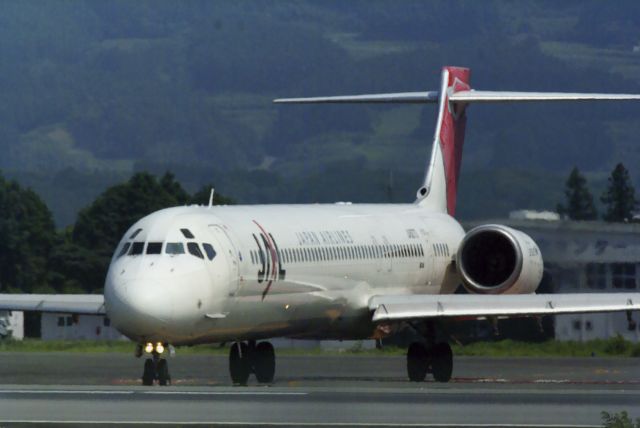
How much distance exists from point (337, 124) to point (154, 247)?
110470mm

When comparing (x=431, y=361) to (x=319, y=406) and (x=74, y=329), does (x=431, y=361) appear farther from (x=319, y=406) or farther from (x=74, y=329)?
(x=74, y=329)

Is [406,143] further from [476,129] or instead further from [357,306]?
[357,306]

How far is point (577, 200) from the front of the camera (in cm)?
6494

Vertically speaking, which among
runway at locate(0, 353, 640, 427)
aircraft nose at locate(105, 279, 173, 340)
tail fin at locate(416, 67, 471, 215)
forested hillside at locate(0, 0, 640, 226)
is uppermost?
forested hillside at locate(0, 0, 640, 226)

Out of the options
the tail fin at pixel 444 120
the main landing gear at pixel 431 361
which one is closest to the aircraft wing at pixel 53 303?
the main landing gear at pixel 431 361

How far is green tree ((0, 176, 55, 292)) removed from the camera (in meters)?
84.1

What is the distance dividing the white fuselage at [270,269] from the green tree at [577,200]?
65.5 feet

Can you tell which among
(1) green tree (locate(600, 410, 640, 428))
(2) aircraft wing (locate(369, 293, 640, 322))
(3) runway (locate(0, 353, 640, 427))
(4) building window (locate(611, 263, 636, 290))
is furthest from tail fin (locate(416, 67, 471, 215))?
(1) green tree (locate(600, 410, 640, 428))

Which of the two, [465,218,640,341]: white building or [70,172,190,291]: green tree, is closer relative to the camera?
[465,218,640,341]: white building

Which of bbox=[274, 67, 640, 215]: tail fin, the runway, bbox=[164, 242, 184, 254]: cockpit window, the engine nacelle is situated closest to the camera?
the runway

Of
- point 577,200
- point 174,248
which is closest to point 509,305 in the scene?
point 174,248

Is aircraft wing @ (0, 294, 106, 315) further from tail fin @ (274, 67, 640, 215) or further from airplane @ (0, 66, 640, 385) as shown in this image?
tail fin @ (274, 67, 640, 215)

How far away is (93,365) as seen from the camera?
4016 centimetres

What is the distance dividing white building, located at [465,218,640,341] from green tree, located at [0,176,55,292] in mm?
36598
